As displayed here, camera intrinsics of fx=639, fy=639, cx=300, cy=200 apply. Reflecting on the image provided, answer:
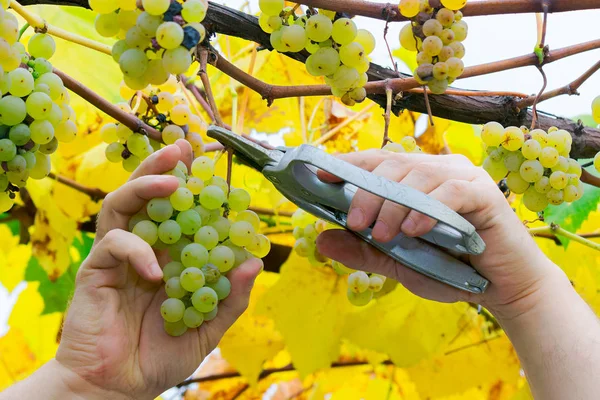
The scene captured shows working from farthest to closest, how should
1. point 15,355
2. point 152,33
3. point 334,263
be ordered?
point 15,355, point 334,263, point 152,33

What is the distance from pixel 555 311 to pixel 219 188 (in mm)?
390

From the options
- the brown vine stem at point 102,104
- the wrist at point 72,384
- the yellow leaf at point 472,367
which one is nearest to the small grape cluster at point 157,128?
the brown vine stem at point 102,104

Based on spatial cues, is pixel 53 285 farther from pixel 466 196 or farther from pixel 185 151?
pixel 466 196

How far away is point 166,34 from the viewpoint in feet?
1.46

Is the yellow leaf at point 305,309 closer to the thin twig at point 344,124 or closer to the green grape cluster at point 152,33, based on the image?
the thin twig at point 344,124

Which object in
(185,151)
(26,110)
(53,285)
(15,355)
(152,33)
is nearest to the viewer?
(152,33)

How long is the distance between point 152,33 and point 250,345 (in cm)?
78

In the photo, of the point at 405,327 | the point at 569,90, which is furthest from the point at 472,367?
the point at 569,90

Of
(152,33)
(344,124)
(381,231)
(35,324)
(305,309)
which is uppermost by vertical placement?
(152,33)

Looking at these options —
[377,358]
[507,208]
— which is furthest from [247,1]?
[377,358]

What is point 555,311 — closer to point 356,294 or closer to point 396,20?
point 356,294

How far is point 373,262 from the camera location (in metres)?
0.75

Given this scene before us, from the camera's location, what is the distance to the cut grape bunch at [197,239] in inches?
23.4

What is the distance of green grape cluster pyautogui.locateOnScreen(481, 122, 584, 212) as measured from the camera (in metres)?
0.71
